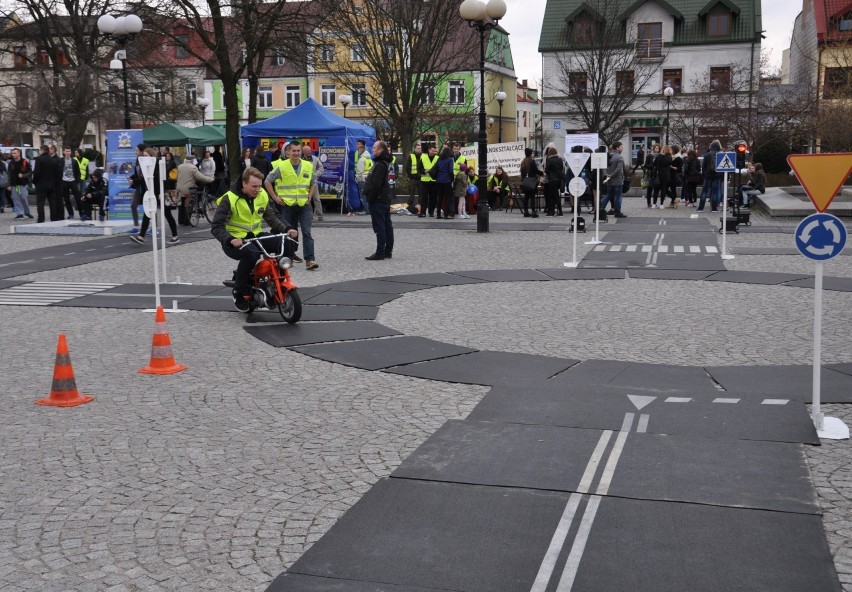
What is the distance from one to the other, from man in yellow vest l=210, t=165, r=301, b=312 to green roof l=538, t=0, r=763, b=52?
2149 inches

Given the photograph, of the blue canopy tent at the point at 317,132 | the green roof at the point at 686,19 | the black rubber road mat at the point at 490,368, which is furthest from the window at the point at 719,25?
the black rubber road mat at the point at 490,368

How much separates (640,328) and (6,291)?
27.3 feet

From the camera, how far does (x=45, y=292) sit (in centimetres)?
1309

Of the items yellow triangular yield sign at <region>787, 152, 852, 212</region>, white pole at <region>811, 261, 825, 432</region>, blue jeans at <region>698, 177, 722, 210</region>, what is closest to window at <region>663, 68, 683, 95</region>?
blue jeans at <region>698, 177, 722, 210</region>

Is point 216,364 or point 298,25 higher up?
point 298,25

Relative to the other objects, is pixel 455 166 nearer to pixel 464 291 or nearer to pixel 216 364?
pixel 464 291

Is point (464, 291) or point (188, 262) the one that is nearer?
point (464, 291)

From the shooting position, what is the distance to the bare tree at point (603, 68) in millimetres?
55625

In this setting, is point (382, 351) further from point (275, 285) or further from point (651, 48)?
point (651, 48)

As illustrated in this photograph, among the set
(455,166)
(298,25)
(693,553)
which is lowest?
(693,553)

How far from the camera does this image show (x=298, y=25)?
3002 centimetres

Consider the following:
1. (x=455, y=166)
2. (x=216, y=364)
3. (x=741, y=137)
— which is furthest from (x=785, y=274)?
(x=741, y=137)

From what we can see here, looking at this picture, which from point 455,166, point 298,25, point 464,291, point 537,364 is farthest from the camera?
point 298,25

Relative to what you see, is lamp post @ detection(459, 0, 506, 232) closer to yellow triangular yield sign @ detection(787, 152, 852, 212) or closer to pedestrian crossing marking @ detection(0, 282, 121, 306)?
pedestrian crossing marking @ detection(0, 282, 121, 306)
